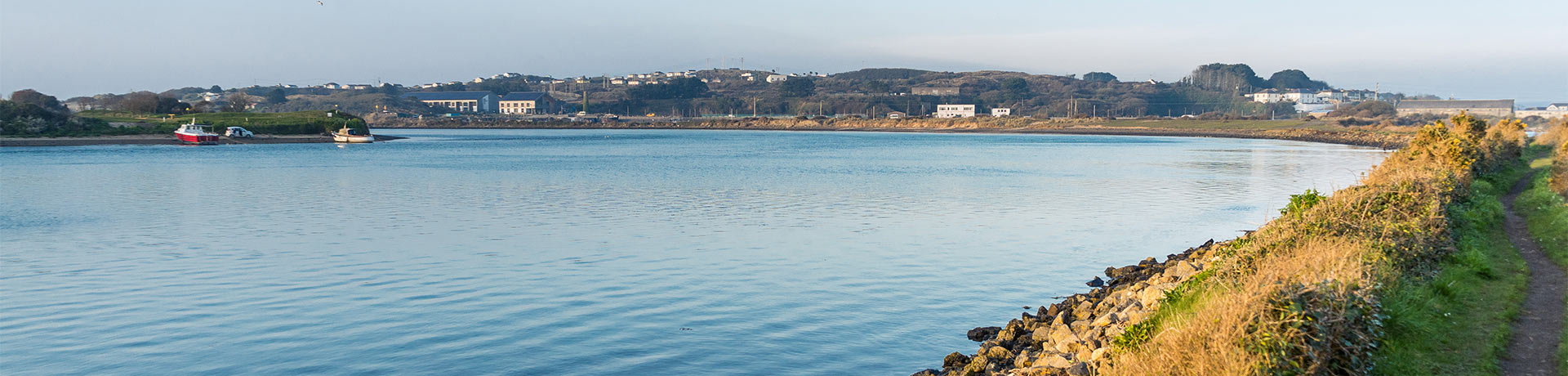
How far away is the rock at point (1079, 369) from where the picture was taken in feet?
25.0

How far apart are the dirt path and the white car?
90240 mm

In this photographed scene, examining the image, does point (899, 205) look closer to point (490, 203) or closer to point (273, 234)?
point (490, 203)

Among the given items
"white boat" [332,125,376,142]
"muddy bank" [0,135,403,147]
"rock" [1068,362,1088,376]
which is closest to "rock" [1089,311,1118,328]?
"rock" [1068,362,1088,376]

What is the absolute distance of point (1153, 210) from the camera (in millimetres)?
26891

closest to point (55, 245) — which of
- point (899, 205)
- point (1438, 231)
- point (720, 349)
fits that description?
point (720, 349)

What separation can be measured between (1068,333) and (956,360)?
1110mm

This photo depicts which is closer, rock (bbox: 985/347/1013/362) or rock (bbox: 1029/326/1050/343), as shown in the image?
rock (bbox: 985/347/1013/362)

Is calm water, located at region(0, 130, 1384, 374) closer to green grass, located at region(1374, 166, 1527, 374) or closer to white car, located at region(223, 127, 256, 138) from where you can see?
green grass, located at region(1374, 166, 1527, 374)

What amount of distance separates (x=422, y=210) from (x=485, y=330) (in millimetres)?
15364

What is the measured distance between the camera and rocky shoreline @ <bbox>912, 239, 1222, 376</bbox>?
27.5 feet

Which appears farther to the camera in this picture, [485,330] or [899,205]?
[899,205]

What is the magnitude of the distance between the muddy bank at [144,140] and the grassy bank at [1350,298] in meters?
85.8

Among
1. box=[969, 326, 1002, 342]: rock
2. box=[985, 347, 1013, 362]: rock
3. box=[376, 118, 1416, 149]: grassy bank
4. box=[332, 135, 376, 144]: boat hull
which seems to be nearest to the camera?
box=[985, 347, 1013, 362]: rock

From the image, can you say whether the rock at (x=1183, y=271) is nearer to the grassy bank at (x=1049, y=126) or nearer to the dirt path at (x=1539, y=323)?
the dirt path at (x=1539, y=323)
